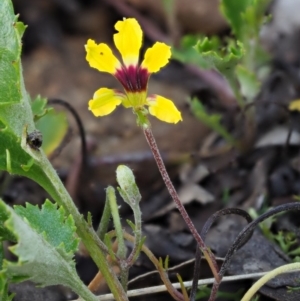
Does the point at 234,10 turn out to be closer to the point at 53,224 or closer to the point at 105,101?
the point at 105,101

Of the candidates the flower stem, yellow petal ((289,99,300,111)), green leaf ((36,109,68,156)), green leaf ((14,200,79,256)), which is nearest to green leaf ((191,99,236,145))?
yellow petal ((289,99,300,111))

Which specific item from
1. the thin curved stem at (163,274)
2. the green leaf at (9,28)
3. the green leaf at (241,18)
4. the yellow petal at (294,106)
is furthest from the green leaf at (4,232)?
the yellow petal at (294,106)

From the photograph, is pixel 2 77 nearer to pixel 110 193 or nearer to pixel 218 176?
pixel 110 193

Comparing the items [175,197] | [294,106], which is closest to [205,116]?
[294,106]

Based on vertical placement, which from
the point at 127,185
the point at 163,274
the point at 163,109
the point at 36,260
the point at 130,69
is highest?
the point at 130,69

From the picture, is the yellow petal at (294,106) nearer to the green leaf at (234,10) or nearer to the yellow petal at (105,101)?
the green leaf at (234,10)

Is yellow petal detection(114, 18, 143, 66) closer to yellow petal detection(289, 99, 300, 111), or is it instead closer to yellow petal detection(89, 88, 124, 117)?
yellow petal detection(89, 88, 124, 117)
